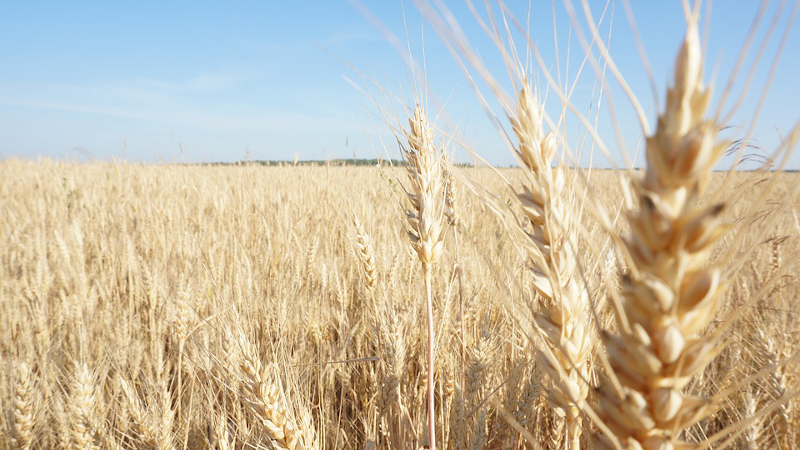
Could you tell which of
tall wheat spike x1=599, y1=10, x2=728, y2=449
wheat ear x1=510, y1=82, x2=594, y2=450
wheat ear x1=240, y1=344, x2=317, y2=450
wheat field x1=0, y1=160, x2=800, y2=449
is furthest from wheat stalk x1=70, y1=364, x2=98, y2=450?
tall wheat spike x1=599, y1=10, x2=728, y2=449

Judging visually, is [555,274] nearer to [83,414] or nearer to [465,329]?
[465,329]

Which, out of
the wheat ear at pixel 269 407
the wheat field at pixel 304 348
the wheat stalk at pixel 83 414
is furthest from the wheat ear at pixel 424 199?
the wheat stalk at pixel 83 414

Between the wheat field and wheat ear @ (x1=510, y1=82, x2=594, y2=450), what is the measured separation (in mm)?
58

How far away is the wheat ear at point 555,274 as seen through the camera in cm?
62

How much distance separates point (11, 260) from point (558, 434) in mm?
3475

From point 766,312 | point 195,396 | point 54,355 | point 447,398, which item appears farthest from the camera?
point 766,312

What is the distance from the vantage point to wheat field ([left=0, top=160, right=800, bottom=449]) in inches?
44.1

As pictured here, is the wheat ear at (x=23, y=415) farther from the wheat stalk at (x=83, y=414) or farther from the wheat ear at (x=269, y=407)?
the wheat ear at (x=269, y=407)

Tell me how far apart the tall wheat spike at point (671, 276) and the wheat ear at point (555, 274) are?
19 centimetres

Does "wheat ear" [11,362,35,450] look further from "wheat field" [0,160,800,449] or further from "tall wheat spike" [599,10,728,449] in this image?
"tall wheat spike" [599,10,728,449]

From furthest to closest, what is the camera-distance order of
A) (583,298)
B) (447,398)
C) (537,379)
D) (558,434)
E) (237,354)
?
(447,398)
(537,379)
(558,434)
(237,354)
(583,298)

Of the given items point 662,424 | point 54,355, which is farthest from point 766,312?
point 54,355

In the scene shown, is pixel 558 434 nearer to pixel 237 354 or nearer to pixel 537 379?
pixel 537 379

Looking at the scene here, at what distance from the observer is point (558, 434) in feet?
3.76
